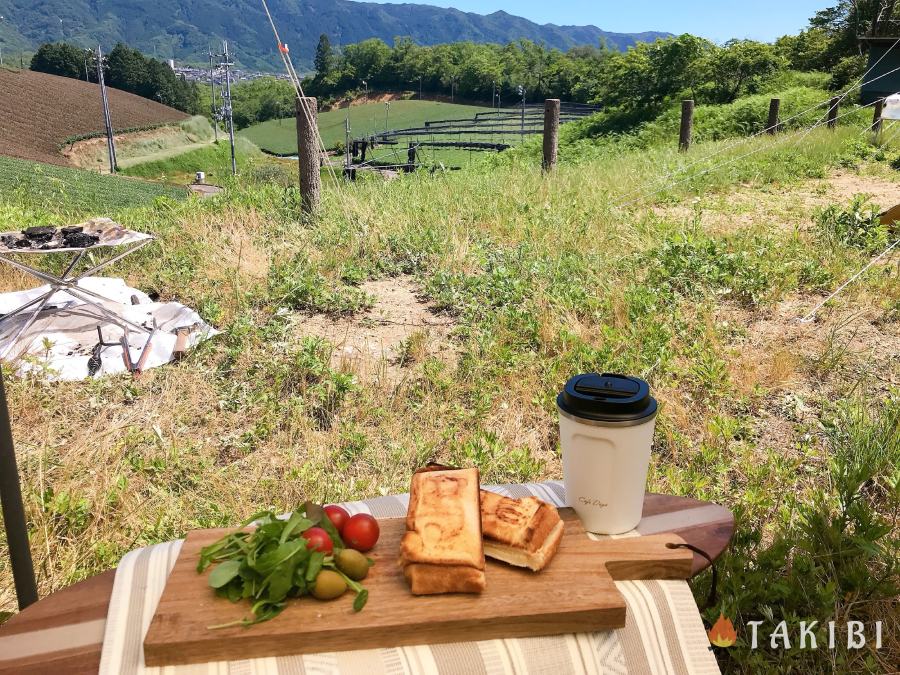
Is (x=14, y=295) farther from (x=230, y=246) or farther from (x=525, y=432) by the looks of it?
(x=525, y=432)

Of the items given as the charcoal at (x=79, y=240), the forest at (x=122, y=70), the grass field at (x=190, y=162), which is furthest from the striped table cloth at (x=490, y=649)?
the forest at (x=122, y=70)

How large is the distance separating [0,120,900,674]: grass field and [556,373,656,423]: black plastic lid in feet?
3.44

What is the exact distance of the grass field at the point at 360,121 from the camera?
3706 inches

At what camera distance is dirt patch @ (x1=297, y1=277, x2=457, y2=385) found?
185 inches

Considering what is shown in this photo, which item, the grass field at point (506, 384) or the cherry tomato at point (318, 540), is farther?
the grass field at point (506, 384)

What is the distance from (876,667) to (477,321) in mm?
3487

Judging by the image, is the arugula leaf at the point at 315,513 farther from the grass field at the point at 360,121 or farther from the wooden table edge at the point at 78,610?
the grass field at the point at 360,121

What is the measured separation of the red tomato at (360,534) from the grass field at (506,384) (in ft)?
4.28

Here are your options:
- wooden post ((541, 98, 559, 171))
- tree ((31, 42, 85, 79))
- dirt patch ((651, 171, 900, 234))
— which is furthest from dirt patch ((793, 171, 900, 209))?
tree ((31, 42, 85, 79))

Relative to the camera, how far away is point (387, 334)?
5262mm

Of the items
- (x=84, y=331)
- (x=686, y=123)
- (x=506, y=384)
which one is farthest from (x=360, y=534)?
(x=686, y=123)

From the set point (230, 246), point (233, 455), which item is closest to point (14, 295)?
point (230, 246)

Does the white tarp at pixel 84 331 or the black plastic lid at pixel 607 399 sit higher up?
the black plastic lid at pixel 607 399

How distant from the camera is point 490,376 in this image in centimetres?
445
